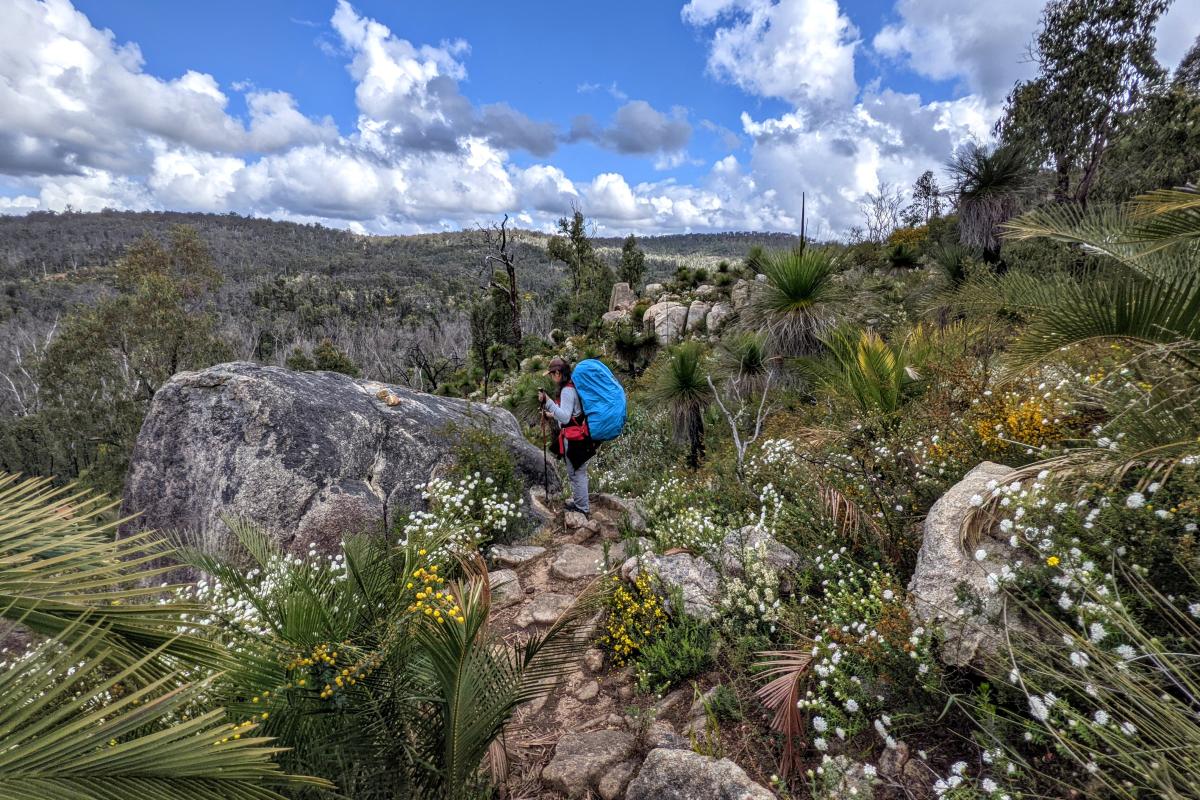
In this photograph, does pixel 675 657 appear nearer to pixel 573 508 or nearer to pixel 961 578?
pixel 961 578

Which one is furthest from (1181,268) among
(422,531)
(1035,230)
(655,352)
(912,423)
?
(655,352)

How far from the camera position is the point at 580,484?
6.30 m

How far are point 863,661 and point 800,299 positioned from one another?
17.1 ft

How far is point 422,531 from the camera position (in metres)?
5.09

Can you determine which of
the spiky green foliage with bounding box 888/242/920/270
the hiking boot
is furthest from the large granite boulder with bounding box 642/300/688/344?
the hiking boot

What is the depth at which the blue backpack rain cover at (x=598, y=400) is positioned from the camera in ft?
19.0

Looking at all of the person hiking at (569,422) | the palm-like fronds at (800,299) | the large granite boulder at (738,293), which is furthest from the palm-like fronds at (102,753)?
the large granite boulder at (738,293)

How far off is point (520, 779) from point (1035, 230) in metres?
4.34

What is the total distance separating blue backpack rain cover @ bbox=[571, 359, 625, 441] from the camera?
19.0 ft

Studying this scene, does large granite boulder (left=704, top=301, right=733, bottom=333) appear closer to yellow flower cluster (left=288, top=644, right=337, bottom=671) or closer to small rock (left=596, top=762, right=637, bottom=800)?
small rock (left=596, top=762, right=637, bottom=800)

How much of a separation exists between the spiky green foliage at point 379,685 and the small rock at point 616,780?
64 cm

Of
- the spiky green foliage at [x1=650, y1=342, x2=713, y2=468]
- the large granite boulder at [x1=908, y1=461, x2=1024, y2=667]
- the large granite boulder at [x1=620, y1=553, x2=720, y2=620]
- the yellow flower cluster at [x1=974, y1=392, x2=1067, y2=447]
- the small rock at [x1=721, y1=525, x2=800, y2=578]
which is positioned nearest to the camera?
the large granite boulder at [x1=908, y1=461, x2=1024, y2=667]

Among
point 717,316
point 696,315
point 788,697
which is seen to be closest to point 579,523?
point 788,697

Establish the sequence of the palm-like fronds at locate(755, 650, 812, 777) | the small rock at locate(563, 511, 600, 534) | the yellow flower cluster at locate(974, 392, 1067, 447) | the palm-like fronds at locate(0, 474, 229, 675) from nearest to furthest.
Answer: the palm-like fronds at locate(0, 474, 229, 675)
the palm-like fronds at locate(755, 650, 812, 777)
the yellow flower cluster at locate(974, 392, 1067, 447)
the small rock at locate(563, 511, 600, 534)
